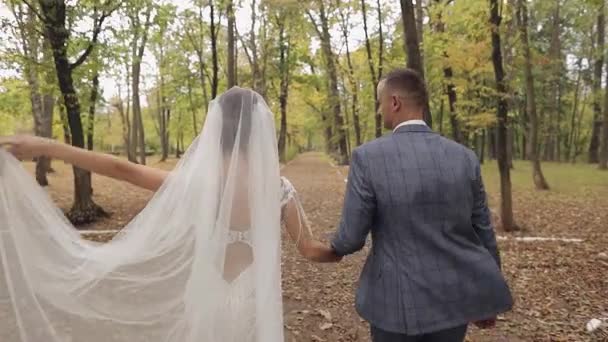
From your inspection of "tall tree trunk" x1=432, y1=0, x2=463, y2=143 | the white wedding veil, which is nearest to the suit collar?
the white wedding veil

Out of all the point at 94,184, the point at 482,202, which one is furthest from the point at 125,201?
the point at 482,202

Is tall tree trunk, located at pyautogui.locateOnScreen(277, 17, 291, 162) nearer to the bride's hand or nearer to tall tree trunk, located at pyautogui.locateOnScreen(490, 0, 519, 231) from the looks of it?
tall tree trunk, located at pyautogui.locateOnScreen(490, 0, 519, 231)

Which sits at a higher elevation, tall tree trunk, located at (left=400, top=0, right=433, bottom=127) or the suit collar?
tall tree trunk, located at (left=400, top=0, right=433, bottom=127)

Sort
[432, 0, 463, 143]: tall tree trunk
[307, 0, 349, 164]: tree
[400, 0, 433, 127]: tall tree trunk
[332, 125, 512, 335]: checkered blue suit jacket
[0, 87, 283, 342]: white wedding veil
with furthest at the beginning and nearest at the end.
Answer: [307, 0, 349, 164]: tree → [432, 0, 463, 143]: tall tree trunk → [400, 0, 433, 127]: tall tree trunk → [0, 87, 283, 342]: white wedding veil → [332, 125, 512, 335]: checkered blue suit jacket

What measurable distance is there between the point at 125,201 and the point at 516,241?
33.4 ft

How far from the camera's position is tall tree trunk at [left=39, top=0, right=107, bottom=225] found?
27.8 feet

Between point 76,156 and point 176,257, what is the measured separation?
0.72 m

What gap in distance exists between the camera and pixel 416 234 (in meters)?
1.97

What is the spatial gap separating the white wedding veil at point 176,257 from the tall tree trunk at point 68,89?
7.27 m

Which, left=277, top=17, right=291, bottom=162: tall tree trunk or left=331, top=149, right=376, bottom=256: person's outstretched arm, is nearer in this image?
left=331, top=149, right=376, bottom=256: person's outstretched arm

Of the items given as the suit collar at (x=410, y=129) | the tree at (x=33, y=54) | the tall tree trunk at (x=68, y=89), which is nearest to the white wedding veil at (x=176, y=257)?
the suit collar at (x=410, y=129)

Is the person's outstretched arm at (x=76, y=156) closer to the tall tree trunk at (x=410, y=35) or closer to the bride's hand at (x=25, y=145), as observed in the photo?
the bride's hand at (x=25, y=145)

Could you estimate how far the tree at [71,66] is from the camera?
8477mm

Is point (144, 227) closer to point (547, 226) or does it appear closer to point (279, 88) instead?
point (547, 226)
